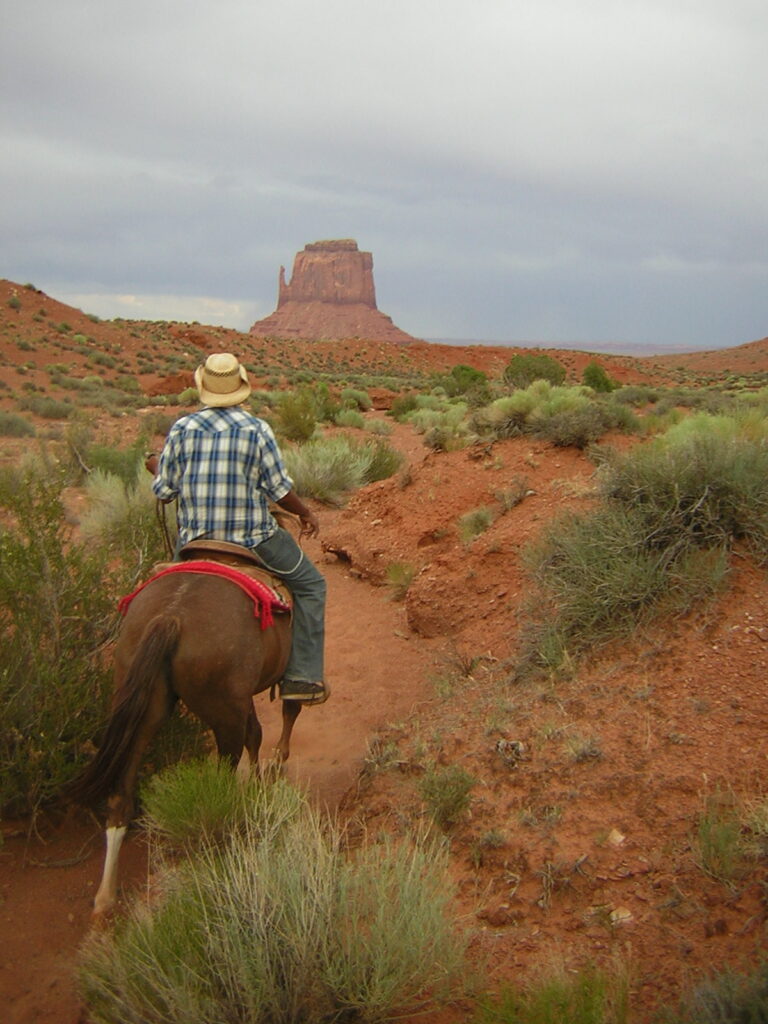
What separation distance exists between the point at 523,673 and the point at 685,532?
1463 mm

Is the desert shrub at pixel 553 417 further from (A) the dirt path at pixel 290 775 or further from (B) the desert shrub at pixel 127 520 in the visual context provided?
(B) the desert shrub at pixel 127 520

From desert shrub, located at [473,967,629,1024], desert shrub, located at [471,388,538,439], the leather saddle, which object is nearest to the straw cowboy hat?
the leather saddle

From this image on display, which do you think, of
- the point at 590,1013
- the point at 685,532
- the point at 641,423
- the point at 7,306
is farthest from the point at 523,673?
the point at 7,306

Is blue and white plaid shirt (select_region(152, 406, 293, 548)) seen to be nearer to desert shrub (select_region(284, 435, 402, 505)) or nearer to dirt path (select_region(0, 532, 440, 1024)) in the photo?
dirt path (select_region(0, 532, 440, 1024))

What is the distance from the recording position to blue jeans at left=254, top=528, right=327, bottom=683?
4.67 metres

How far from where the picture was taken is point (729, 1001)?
8.16 ft

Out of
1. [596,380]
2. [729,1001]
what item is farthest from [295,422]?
[596,380]

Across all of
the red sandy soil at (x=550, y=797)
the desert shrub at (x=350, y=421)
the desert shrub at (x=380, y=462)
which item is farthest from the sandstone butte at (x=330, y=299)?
the red sandy soil at (x=550, y=797)

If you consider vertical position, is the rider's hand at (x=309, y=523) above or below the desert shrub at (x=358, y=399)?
below

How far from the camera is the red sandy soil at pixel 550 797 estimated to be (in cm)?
324

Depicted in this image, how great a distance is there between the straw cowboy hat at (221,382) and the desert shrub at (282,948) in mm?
2298

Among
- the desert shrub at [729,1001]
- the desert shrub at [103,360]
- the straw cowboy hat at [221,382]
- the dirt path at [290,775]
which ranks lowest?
the dirt path at [290,775]

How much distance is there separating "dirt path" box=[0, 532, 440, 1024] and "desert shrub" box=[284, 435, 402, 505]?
3853 millimetres

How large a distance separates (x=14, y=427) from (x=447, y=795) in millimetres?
16988
